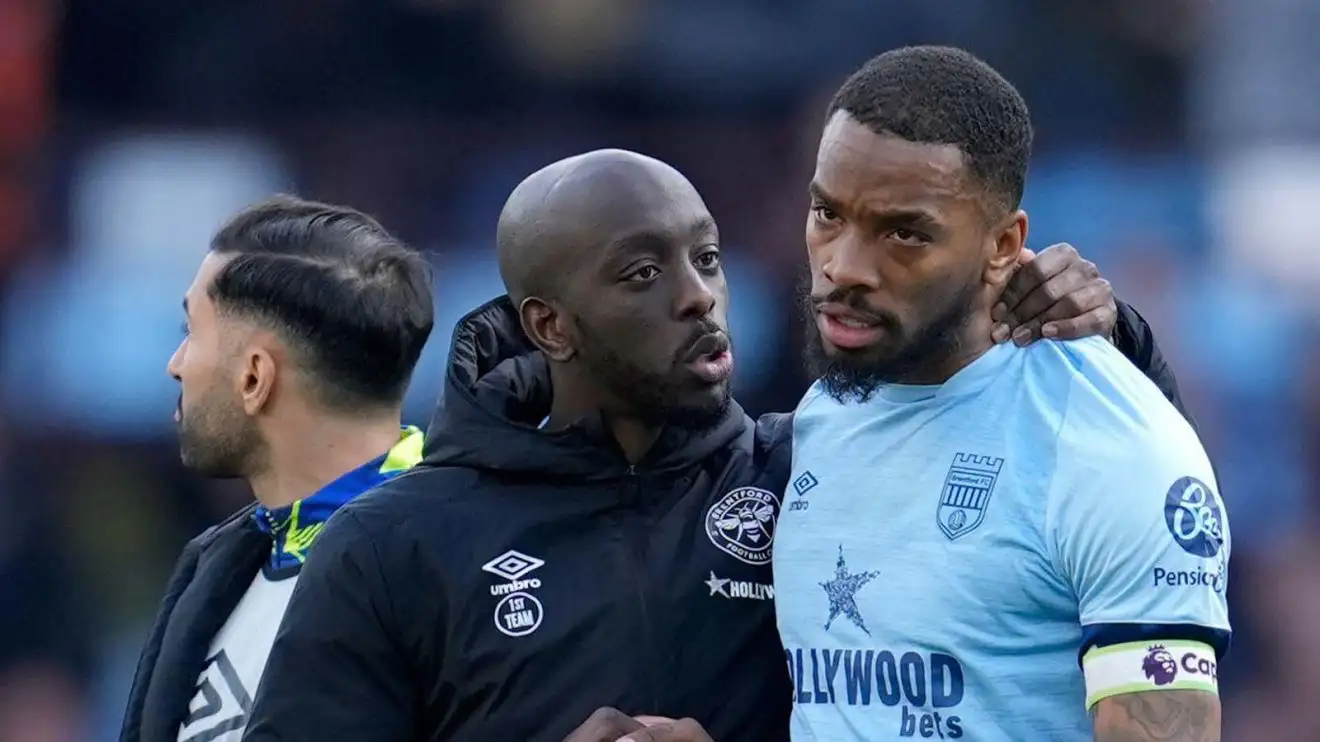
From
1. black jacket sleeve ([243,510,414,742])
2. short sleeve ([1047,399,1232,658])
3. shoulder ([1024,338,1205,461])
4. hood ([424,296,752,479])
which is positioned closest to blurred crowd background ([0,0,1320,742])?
hood ([424,296,752,479])

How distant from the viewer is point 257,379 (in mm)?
3219

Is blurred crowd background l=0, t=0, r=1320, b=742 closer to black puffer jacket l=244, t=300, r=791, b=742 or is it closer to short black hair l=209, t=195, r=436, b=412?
short black hair l=209, t=195, r=436, b=412

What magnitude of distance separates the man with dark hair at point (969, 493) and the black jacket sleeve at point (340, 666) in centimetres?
51

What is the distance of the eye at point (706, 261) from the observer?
2.59 metres

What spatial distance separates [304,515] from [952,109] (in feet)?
4.41

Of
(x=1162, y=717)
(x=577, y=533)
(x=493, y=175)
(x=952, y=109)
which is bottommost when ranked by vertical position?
(x=1162, y=717)

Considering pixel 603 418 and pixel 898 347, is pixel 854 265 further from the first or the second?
pixel 603 418

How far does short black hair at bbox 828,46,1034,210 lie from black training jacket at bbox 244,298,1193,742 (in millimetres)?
348

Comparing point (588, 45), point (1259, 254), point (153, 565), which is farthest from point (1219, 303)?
point (153, 565)

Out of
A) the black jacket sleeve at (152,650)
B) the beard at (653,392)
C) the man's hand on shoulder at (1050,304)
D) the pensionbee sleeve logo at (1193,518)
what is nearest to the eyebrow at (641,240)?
the beard at (653,392)

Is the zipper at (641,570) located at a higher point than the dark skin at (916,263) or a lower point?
lower

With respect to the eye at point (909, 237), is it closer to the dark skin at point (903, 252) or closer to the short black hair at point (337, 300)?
the dark skin at point (903, 252)

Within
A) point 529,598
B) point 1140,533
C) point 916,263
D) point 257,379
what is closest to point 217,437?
point 257,379

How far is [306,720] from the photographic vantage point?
244 cm
